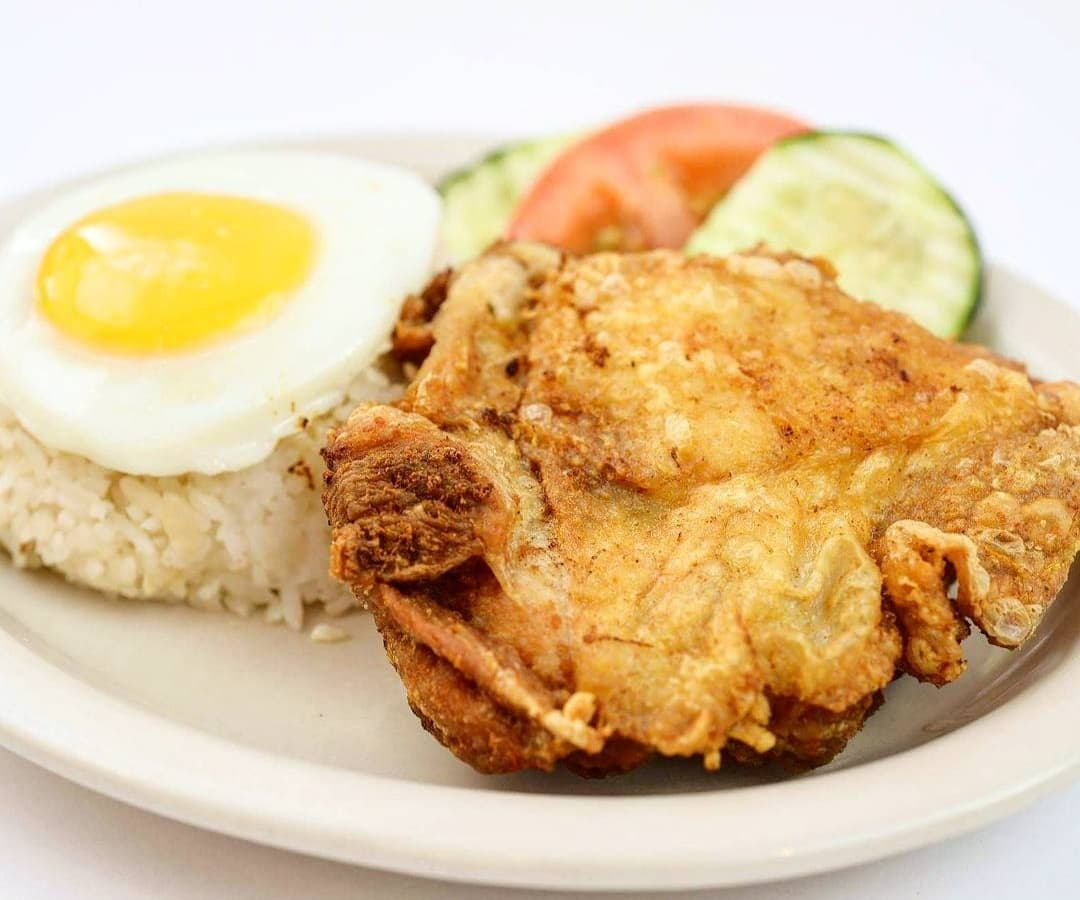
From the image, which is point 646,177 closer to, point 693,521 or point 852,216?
point 852,216

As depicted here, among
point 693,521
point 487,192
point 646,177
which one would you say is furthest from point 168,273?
point 646,177

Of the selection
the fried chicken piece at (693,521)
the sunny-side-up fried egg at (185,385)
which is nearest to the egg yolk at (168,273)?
the sunny-side-up fried egg at (185,385)

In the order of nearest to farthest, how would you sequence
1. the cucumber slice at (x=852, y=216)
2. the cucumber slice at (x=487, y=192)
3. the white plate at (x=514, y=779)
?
the white plate at (x=514, y=779) → the cucumber slice at (x=852, y=216) → the cucumber slice at (x=487, y=192)

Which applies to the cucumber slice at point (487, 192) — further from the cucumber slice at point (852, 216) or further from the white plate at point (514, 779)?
the white plate at point (514, 779)

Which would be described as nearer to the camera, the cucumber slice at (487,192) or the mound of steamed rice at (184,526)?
the mound of steamed rice at (184,526)

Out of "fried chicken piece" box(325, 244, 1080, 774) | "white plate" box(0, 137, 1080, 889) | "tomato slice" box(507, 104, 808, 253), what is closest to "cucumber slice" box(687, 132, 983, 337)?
"tomato slice" box(507, 104, 808, 253)
